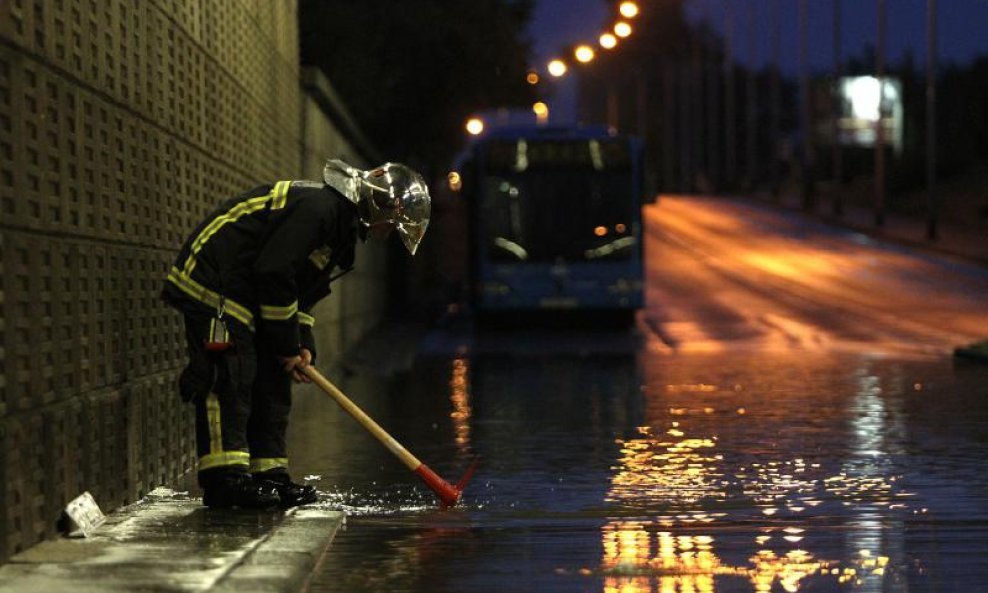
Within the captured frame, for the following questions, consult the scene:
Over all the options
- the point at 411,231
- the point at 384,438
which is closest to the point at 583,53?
the point at 384,438

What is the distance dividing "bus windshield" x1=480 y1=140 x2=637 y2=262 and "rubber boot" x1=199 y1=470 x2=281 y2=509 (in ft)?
83.6

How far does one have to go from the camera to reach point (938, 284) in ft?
159

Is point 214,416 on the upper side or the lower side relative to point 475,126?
lower

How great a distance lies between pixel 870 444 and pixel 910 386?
6.57 metres

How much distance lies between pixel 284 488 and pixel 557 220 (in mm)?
25371

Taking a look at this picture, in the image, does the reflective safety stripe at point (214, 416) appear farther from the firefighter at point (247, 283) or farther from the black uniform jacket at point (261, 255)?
the black uniform jacket at point (261, 255)

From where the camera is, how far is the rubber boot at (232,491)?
10.2 meters

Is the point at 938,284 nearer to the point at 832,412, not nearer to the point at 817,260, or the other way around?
the point at 817,260

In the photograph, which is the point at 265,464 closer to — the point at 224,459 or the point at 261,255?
the point at 224,459

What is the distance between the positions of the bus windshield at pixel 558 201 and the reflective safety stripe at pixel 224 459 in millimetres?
25490

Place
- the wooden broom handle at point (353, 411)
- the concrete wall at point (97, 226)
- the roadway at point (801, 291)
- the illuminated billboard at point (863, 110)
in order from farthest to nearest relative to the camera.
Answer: the illuminated billboard at point (863, 110), the roadway at point (801, 291), the wooden broom handle at point (353, 411), the concrete wall at point (97, 226)

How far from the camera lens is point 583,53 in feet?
140

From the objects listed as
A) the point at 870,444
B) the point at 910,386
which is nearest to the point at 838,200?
the point at 910,386

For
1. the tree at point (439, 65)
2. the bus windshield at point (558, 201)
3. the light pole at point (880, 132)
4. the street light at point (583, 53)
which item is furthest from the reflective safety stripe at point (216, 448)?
the light pole at point (880, 132)
